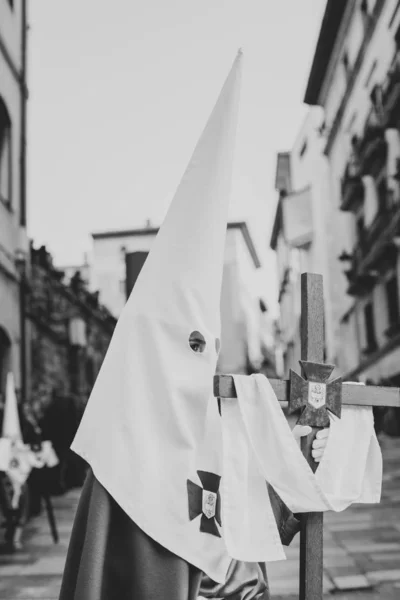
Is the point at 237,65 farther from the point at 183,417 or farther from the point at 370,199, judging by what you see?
the point at 370,199

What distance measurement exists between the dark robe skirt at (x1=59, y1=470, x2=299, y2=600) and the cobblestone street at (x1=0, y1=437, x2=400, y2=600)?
2.57m

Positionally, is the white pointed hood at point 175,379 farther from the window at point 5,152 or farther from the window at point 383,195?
the window at point 383,195

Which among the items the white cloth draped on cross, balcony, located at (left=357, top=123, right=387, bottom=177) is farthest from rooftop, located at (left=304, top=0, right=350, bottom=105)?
the white cloth draped on cross

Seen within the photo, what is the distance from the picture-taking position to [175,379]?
227cm

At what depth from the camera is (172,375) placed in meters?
2.27

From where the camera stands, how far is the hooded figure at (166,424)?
221 centimetres

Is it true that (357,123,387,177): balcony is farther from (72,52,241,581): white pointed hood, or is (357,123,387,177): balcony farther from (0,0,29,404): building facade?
(72,52,241,581): white pointed hood

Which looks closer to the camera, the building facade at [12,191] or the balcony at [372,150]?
the building facade at [12,191]

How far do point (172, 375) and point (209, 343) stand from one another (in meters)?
0.17

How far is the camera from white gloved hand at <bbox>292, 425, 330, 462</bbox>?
2553mm

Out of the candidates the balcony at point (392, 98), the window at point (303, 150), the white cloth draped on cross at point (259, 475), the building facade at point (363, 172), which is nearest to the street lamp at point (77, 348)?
the building facade at point (363, 172)

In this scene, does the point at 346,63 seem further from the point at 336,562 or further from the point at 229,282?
the point at 229,282

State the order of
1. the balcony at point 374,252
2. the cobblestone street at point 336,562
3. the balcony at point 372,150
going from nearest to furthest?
1. the cobblestone street at point 336,562
2. the balcony at point 374,252
3. the balcony at point 372,150

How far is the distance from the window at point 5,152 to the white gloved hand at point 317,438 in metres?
10.8
